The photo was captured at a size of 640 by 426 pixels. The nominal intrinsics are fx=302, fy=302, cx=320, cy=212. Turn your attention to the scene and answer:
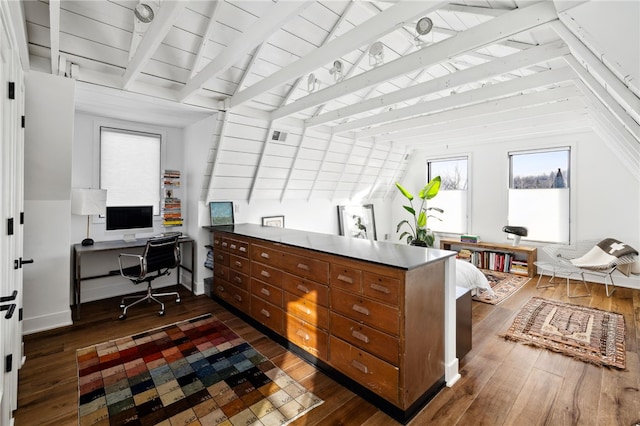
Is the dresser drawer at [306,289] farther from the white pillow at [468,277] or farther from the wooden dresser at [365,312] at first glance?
the white pillow at [468,277]

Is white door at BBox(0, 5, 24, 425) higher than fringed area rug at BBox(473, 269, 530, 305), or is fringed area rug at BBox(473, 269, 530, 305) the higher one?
white door at BBox(0, 5, 24, 425)

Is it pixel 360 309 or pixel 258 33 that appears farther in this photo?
pixel 360 309

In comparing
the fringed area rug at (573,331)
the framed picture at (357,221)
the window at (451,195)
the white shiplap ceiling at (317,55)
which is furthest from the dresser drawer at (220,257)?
the window at (451,195)

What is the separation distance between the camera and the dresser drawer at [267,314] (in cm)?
273

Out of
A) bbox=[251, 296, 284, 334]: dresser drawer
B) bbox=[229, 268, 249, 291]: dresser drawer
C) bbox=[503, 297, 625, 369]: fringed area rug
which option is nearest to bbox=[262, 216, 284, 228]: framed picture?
bbox=[229, 268, 249, 291]: dresser drawer

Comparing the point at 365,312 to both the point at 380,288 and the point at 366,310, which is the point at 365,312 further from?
the point at 380,288

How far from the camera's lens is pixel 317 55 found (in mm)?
2223

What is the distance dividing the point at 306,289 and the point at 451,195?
15.9 ft

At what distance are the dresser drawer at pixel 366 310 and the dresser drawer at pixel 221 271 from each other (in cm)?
180

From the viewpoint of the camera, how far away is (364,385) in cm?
202

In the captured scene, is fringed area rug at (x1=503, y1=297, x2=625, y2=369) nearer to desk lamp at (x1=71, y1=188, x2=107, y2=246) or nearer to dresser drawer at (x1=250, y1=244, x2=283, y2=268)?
dresser drawer at (x1=250, y1=244, x2=283, y2=268)

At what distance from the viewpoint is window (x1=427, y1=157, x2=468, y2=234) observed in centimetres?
609

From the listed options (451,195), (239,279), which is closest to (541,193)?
(451,195)

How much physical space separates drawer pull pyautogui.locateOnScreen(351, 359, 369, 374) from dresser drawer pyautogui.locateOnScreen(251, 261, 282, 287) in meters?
0.94
